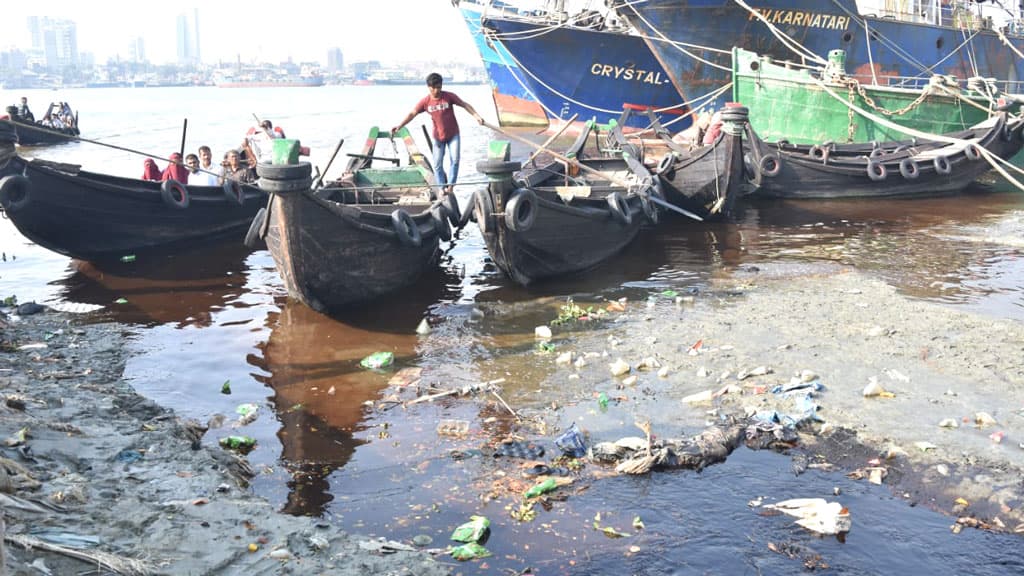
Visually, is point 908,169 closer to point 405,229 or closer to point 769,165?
point 769,165

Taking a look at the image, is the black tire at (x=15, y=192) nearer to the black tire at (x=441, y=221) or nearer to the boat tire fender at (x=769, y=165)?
the black tire at (x=441, y=221)

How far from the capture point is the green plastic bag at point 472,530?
4.59 metres

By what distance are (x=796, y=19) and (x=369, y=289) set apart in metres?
19.8

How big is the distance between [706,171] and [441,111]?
196 inches

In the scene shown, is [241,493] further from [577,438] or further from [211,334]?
[211,334]

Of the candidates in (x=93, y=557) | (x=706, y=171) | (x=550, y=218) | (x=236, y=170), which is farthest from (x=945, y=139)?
(x=93, y=557)

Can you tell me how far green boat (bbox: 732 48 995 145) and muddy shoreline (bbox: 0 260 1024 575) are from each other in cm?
1120

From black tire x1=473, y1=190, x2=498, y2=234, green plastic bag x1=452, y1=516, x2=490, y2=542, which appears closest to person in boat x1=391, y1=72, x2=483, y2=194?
black tire x1=473, y1=190, x2=498, y2=234

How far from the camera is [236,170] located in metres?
13.5

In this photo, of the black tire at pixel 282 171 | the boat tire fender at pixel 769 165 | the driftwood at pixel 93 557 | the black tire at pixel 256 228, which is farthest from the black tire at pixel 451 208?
the boat tire fender at pixel 769 165

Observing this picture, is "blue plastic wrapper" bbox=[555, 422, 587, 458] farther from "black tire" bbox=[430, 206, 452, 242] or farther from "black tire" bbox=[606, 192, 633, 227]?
"black tire" bbox=[606, 192, 633, 227]

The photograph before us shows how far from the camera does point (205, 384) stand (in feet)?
24.2

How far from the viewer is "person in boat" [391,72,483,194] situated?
36.3 ft

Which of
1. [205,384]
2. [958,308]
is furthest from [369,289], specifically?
[958,308]
